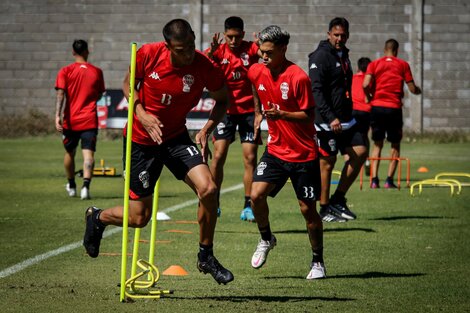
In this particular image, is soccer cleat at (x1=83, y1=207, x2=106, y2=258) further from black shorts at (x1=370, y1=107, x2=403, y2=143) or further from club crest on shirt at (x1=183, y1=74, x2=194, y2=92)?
black shorts at (x1=370, y1=107, x2=403, y2=143)

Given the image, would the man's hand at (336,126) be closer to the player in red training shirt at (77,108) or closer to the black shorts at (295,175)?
the black shorts at (295,175)

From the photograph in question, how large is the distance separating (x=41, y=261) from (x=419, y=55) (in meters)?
25.3

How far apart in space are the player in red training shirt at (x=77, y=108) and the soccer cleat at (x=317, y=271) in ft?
26.7

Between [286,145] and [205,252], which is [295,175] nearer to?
[286,145]

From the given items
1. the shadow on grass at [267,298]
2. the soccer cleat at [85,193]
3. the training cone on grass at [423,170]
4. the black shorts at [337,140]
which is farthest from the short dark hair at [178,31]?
the training cone on grass at [423,170]

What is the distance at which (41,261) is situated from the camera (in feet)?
34.2

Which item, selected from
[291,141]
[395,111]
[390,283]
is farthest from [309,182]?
[395,111]

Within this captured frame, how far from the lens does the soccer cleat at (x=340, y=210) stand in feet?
45.6

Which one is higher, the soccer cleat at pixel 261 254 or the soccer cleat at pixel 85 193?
the soccer cleat at pixel 85 193

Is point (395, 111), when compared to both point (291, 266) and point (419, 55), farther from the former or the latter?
point (419, 55)

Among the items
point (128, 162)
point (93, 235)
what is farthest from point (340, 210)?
point (128, 162)

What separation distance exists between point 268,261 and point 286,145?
1.34 metres

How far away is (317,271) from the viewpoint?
31.1 ft

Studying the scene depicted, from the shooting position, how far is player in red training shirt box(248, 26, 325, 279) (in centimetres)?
955
